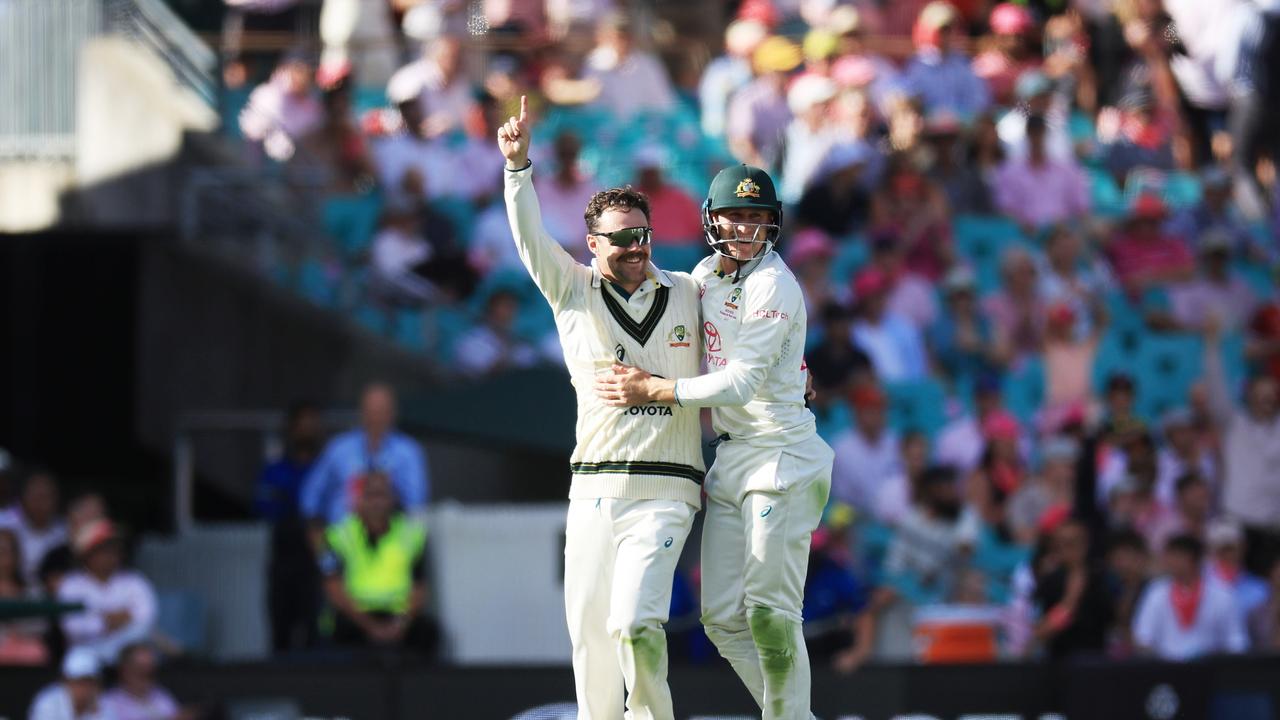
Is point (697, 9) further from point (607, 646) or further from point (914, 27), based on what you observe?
point (607, 646)

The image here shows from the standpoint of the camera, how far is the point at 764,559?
859 cm

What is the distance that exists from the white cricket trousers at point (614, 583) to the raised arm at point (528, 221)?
884 millimetres

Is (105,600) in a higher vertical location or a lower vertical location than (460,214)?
lower

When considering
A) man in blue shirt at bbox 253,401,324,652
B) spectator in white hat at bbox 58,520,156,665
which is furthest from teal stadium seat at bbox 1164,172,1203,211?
spectator in white hat at bbox 58,520,156,665

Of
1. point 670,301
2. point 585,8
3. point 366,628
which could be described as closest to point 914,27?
point 585,8

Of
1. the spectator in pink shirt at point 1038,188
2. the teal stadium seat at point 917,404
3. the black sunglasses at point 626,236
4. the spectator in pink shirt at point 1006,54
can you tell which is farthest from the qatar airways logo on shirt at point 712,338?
the spectator in pink shirt at point 1006,54

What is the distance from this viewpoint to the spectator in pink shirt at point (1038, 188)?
60.4 ft

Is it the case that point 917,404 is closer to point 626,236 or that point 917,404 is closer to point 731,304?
Result: point 731,304

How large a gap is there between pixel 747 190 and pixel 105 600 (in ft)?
21.7

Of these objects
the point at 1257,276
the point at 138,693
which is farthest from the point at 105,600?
the point at 1257,276

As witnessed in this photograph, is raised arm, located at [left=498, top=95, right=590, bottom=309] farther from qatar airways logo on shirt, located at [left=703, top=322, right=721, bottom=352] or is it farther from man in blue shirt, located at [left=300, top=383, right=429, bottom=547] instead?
man in blue shirt, located at [left=300, top=383, right=429, bottom=547]

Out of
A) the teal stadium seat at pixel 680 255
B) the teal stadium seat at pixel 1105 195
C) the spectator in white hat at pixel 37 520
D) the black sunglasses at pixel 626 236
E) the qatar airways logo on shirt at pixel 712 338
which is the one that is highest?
the teal stadium seat at pixel 1105 195

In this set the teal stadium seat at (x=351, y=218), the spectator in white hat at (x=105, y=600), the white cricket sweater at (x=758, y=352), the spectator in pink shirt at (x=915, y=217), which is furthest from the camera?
the spectator in pink shirt at (x=915, y=217)

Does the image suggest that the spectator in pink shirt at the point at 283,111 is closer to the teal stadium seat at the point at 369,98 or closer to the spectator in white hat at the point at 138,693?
the teal stadium seat at the point at 369,98
